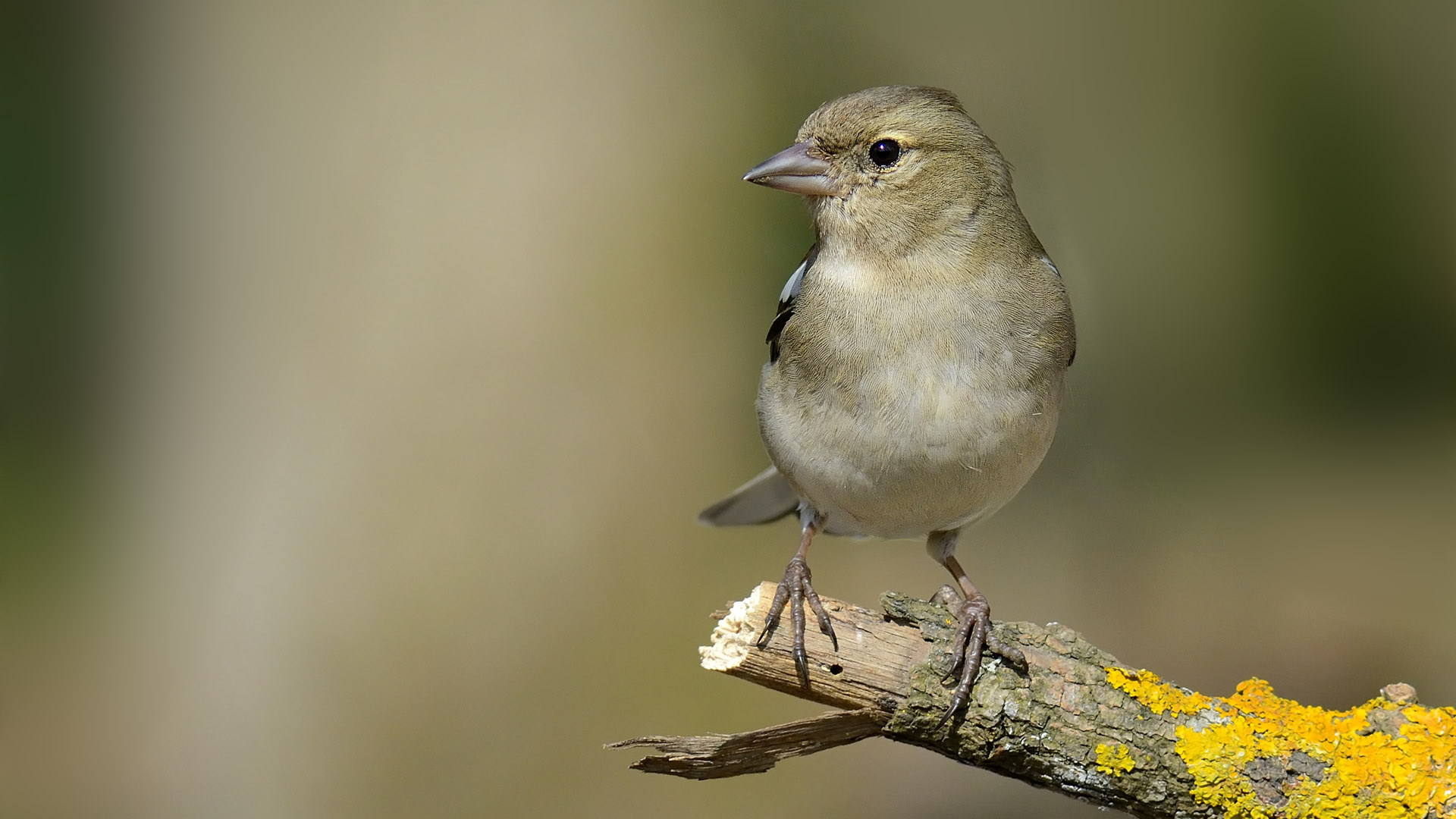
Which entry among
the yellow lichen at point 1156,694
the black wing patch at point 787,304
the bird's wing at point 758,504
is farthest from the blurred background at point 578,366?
the yellow lichen at point 1156,694

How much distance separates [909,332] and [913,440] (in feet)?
1.02

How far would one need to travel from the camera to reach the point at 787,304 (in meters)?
3.84

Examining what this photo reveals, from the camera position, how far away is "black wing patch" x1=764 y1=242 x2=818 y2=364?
3797 mm

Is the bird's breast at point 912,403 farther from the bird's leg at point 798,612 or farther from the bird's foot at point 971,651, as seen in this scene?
the bird's foot at point 971,651

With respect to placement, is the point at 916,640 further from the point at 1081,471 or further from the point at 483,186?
the point at 483,186

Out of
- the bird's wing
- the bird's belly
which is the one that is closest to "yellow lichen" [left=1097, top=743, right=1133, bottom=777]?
the bird's belly

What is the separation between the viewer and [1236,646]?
6.55 meters

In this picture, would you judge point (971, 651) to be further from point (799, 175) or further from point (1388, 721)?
point (799, 175)

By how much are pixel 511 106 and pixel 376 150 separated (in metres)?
0.82

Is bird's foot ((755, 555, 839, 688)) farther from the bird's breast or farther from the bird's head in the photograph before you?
the bird's head

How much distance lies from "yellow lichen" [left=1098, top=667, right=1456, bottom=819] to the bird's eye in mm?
1608

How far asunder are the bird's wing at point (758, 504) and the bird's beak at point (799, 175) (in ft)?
4.06

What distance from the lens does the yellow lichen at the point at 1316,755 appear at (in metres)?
2.92

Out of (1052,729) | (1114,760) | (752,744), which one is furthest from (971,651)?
(752,744)
